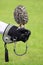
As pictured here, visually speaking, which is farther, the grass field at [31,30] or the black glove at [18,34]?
the grass field at [31,30]

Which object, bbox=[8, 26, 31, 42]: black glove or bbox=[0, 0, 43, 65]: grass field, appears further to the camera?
bbox=[0, 0, 43, 65]: grass field

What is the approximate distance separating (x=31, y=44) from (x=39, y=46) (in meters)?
0.07

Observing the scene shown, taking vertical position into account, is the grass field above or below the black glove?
below

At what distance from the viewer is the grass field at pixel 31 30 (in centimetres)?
176

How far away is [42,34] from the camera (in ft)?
7.31

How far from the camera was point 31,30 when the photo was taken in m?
2.30

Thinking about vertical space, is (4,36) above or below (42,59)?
above

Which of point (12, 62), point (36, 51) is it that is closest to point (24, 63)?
point (12, 62)

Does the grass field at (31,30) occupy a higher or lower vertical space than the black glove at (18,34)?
lower

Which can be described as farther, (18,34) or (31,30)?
(31,30)

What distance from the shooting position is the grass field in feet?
5.77

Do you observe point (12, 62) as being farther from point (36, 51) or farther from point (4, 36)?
point (4, 36)

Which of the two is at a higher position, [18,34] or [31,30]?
[18,34]

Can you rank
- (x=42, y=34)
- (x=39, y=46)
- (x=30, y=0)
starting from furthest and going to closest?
(x=30, y=0)
(x=42, y=34)
(x=39, y=46)
